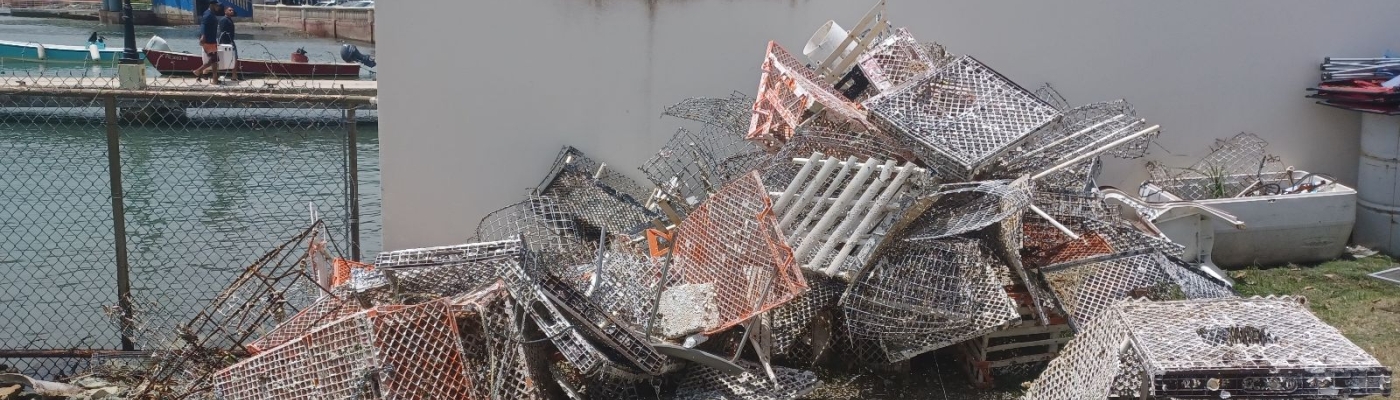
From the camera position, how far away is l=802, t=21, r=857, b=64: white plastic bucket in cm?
523

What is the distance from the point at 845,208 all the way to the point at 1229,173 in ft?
9.33

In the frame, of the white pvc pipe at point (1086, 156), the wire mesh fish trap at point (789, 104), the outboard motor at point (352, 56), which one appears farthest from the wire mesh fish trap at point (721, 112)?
the outboard motor at point (352, 56)

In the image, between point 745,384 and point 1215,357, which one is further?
point 745,384

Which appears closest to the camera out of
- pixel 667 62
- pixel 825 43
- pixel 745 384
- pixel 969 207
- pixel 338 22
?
pixel 745 384

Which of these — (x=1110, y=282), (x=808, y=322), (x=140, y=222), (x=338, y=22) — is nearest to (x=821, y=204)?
(x=808, y=322)

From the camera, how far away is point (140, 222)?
7758mm

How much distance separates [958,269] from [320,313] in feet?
6.96

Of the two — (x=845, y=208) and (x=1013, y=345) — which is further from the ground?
(x=845, y=208)

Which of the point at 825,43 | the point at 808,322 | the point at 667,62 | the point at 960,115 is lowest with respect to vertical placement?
the point at 808,322

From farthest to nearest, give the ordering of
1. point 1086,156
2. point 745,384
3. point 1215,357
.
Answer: point 1086,156
point 745,384
point 1215,357

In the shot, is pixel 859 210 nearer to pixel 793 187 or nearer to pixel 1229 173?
pixel 793 187

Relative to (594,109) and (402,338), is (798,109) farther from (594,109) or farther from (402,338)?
(402,338)

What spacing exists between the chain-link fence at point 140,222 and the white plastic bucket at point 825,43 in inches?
80.5

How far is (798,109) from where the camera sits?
4.70 meters
